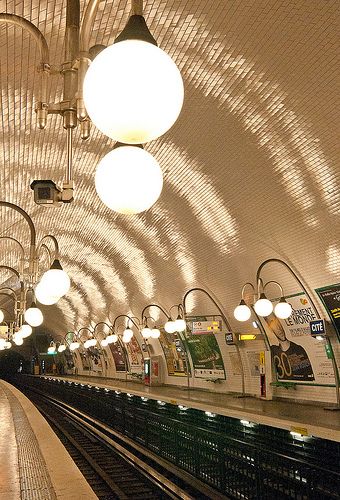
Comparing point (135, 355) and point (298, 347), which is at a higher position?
point (135, 355)

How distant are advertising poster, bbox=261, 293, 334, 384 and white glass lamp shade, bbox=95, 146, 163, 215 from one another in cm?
1055

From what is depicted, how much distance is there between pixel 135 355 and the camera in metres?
27.9

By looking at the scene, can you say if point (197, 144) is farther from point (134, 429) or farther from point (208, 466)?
point (134, 429)

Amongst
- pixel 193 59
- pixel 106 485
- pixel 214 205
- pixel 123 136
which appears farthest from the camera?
pixel 106 485

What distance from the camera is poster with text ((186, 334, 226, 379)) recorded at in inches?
714

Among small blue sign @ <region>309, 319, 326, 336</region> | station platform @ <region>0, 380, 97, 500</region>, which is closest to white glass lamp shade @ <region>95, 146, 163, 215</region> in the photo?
station platform @ <region>0, 380, 97, 500</region>

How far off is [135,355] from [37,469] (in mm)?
22022

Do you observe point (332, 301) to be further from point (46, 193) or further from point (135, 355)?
point (135, 355)

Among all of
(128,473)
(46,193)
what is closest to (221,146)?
(46,193)

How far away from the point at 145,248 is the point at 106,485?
6458 mm

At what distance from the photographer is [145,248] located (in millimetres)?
15906

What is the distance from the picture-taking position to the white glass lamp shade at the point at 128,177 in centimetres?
230

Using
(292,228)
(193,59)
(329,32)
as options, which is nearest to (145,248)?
(292,228)

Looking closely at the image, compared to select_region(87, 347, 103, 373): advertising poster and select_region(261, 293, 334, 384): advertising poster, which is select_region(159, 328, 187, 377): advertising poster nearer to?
select_region(261, 293, 334, 384): advertising poster
